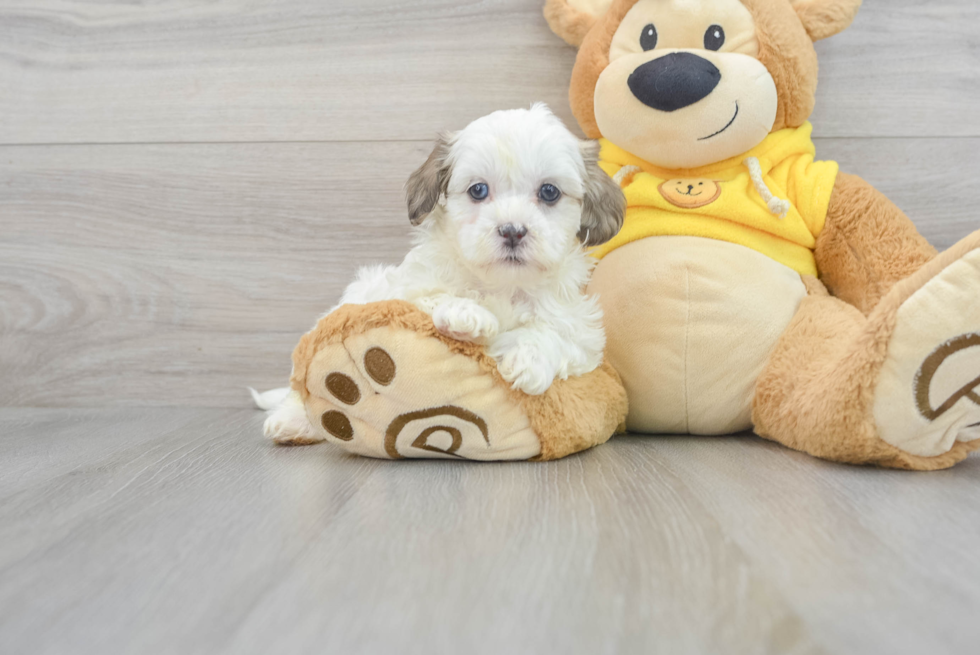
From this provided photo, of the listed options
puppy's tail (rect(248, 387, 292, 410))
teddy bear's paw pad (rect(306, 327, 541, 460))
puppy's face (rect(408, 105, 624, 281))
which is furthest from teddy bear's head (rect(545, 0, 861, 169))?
puppy's tail (rect(248, 387, 292, 410))

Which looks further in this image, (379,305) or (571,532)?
(379,305)

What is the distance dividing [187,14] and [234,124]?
28 cm

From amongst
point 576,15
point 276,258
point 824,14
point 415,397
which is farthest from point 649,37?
point 276,258

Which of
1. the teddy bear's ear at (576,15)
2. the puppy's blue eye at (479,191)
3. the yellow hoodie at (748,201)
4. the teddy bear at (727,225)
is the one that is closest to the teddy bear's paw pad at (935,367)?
the teddy bear at (727,225)

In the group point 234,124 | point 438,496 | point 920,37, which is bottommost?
point 438,496

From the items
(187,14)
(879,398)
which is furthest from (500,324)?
(187,14)

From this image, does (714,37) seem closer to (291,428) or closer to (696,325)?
(696,325)

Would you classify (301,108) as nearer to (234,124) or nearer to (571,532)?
(234,124)

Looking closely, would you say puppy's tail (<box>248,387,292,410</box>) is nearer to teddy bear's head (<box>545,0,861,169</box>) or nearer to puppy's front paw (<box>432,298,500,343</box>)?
puppy's front paw (<box>432,298,500,343</box>)

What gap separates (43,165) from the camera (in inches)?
68.1

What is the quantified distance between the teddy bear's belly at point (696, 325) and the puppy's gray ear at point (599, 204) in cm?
12

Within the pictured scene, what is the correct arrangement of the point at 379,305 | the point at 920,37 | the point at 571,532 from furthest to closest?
1. the point at 920,37
2. the point at 379,305
3. the point at 571,532

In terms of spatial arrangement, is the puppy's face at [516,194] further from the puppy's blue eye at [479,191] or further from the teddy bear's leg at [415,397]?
the teddy bear's leg at [415,397]

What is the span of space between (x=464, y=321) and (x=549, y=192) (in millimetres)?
285
